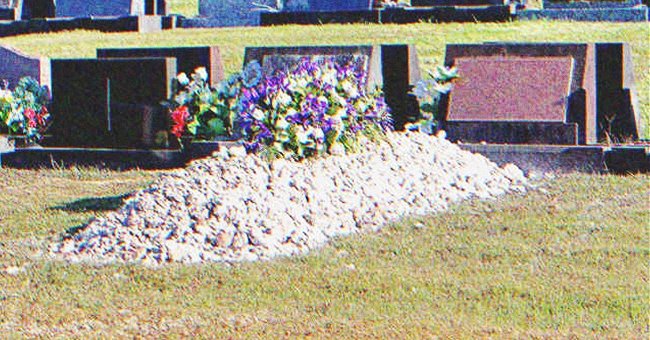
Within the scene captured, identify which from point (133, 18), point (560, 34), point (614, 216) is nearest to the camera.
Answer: point (614, 216)

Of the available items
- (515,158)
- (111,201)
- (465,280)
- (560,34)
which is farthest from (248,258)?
(560,34)

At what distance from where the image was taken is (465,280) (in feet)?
21.0

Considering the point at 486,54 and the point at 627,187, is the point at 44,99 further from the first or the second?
the point at 627,187

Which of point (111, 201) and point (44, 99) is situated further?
point (44, 99)

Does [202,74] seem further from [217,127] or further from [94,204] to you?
[94,204]

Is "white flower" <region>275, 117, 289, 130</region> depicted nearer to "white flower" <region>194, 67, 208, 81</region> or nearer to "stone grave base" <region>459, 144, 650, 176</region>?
"stone grave base" <region>459, 144, 650, 176</region>

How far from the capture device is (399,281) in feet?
20.9

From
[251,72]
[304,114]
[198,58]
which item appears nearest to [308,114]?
[304,114]

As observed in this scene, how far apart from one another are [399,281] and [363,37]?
13240 millimetres

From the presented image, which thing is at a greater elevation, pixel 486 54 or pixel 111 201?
pixel 486 54

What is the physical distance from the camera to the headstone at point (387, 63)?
40.0 feet

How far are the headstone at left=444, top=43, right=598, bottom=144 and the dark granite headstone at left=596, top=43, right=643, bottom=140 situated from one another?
10.0 inches

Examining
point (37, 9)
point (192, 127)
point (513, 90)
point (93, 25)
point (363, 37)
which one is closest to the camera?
point (513, 90)

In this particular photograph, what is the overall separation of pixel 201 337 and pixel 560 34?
46.7ft
